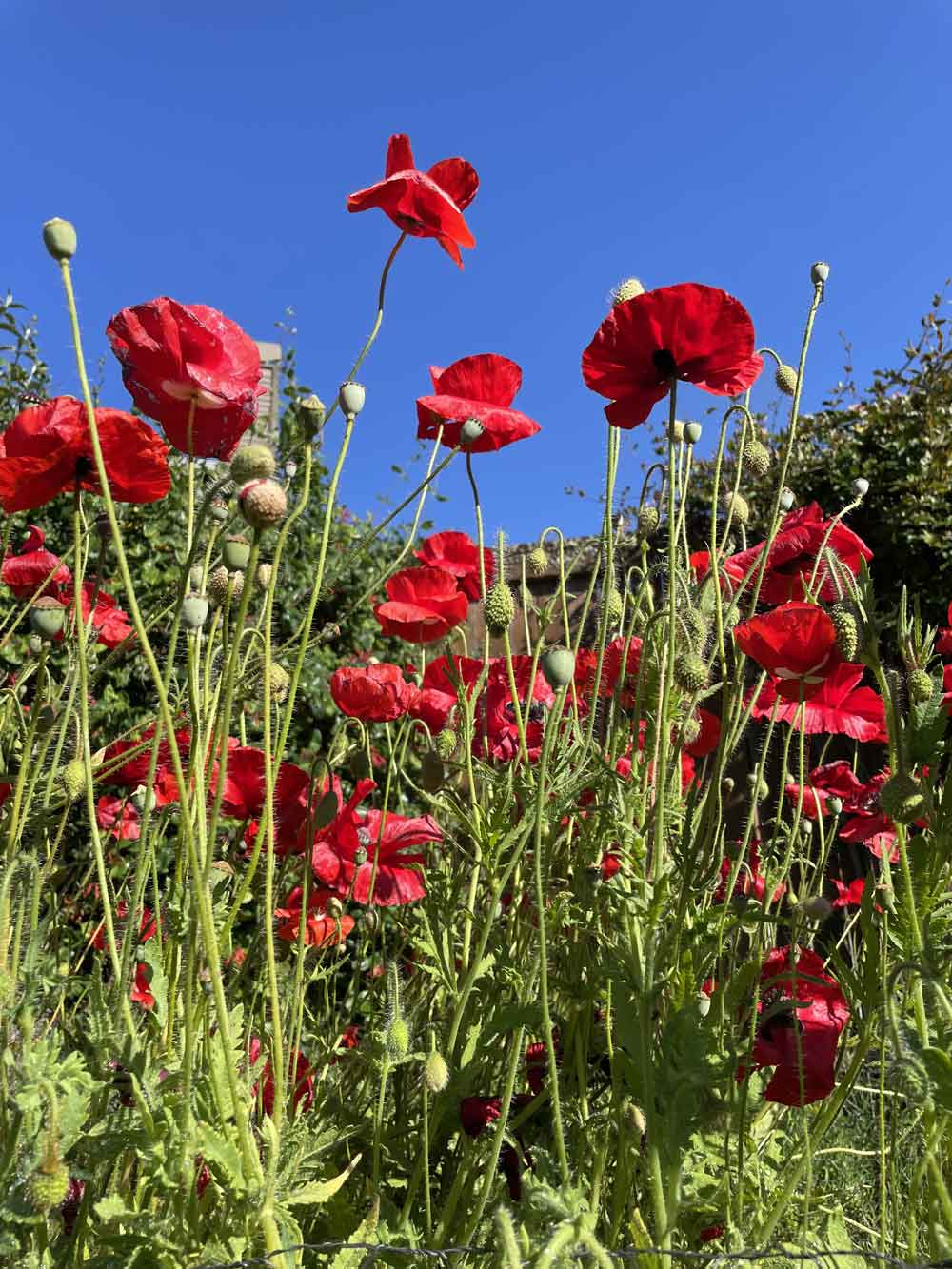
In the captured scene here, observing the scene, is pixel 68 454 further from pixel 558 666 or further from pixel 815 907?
pixel 815 907

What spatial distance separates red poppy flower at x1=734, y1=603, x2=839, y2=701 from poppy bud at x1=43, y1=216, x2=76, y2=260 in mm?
863

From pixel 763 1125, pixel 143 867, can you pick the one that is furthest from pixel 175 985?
pixel 763 1125

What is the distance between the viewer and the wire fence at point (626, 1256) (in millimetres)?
840

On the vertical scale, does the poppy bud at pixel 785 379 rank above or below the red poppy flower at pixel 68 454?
above

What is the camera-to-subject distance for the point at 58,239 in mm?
904

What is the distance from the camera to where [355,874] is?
1.72 metres

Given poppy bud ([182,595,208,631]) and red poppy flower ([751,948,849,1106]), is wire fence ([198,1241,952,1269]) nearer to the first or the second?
red poppy flower ([751,948,849,1106])

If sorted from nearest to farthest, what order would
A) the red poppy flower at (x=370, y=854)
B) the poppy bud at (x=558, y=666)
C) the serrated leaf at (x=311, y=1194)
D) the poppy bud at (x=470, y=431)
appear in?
the serrated leaf at (x=311, y=1194), the poppy bud at (x=558, y=666), the poppy bud at (x=470, y=431), the red poppy flower at (x=370, y=854)

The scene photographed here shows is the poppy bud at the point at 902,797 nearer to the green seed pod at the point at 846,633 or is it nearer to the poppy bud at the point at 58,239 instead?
the green seed pod at the point at 846,633

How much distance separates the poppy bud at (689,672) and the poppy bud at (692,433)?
1.59 feet

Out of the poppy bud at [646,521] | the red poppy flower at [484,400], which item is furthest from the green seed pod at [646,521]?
the red poppy flower at [484,400]

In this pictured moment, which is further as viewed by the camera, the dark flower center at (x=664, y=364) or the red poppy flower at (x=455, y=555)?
the red poppy flower at (x=455, y=555)

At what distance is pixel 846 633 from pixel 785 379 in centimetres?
52

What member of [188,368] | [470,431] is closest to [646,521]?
[470,431]
